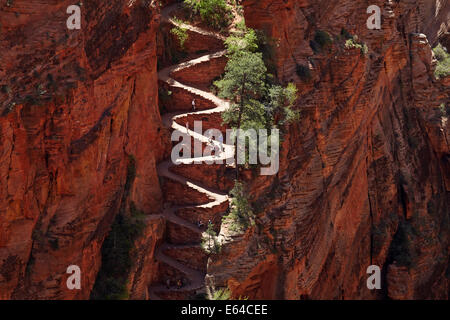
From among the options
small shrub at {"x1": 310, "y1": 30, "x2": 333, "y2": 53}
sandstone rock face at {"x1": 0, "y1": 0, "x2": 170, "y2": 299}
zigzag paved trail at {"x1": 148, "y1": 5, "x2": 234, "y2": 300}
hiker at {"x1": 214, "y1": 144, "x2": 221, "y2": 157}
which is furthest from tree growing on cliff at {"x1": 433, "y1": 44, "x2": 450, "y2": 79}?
sandstone rock face at {"x1": 0, "y1": 0, "x2": 170, "y2": 299}

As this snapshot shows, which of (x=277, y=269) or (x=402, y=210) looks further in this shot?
(x=402, y=210)

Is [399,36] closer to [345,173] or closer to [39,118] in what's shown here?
[345,173]

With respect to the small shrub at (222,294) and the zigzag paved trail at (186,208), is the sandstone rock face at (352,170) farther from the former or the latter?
the zigzag paved trail at (186,208)

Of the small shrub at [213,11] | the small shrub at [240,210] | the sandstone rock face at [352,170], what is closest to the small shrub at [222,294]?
the sandstone rock face at [352,170]

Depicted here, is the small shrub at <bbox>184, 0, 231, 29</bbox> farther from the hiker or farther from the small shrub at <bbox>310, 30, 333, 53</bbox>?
the hiker

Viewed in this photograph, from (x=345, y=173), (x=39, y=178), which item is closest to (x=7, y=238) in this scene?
(x=39, y=178)

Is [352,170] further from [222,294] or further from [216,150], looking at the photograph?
[222,294]
